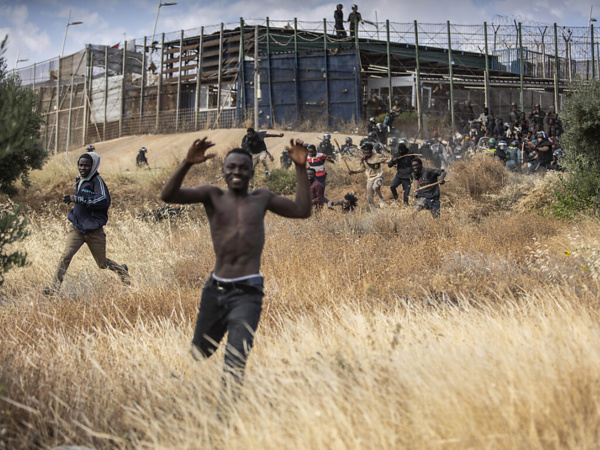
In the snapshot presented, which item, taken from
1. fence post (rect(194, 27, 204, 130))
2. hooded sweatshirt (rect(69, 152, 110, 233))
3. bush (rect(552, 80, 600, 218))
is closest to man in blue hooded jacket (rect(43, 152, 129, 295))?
hooded sweatshirt (rect(69, 152, 110, 233))

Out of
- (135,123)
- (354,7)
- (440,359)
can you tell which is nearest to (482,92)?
(354,7)

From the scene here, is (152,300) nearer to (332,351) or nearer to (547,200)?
(332,351)

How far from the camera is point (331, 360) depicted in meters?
3.86

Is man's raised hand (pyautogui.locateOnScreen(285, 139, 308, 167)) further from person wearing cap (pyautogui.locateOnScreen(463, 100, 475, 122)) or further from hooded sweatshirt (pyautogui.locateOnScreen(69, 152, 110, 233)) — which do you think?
person wearing cap (pyautogui.locateOnScreen(463, 100, 475, 122))

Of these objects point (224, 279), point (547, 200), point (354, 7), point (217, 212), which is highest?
point (354, 7)

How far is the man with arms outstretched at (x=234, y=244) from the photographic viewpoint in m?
3.80

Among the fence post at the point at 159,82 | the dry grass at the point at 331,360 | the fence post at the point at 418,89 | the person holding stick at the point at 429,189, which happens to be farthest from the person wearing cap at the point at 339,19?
the dry grass at the point at 331,360

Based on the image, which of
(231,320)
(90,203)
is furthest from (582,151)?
(231,320)

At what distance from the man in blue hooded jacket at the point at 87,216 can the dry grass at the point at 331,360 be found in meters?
0.36

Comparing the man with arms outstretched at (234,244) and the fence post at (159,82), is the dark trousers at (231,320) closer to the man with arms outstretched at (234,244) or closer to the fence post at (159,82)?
the man with arms outstretched at (234,244)

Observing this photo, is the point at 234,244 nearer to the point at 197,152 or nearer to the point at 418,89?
the point at 197,152

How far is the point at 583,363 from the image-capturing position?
3348 mm

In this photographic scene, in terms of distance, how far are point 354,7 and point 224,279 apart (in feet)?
104

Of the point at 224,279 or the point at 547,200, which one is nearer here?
the point at 224,279
